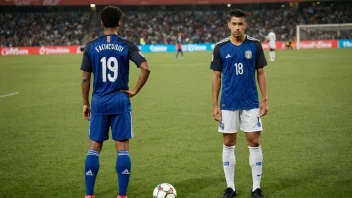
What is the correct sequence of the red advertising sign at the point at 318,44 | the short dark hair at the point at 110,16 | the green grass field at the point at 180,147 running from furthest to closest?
the red advertising sign at the point at 318,44 → the green grass field at the point at 180,147 → the short dark hair at the point at 110,16

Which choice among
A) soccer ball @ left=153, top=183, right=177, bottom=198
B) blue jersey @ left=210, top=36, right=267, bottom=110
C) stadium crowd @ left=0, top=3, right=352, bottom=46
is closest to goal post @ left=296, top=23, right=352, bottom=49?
stadium crowd @ left=0, top=3, right=352, bottom=46

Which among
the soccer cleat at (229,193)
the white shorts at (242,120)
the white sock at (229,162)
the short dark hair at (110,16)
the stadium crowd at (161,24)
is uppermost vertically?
the stadium crowd at (161,24)

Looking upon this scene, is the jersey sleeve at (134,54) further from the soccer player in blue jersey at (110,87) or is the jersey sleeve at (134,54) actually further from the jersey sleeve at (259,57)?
the jersey sleeve at (259,57)

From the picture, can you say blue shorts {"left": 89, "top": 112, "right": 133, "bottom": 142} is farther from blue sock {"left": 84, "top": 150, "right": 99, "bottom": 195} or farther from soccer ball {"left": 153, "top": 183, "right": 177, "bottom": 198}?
soccer ball {"left": 153, "top": 183, "right": 177, "bottom": 198}

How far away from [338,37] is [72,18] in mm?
31518

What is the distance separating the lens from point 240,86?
572 cm

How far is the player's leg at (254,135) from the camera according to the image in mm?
5711

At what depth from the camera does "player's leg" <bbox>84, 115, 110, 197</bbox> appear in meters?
5.35

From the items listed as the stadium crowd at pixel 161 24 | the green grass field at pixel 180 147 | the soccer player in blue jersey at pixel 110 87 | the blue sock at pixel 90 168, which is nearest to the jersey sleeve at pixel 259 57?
the soccer player in blue jersey at pixel 110 87

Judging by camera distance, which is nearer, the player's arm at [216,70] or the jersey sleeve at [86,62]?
the jersey sleeve at [86,62]

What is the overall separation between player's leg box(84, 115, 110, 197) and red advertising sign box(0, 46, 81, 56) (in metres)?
46.8

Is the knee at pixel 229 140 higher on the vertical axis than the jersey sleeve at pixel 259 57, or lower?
lower

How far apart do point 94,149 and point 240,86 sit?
71.5 inches

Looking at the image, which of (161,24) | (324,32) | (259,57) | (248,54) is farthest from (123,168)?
(161,24)
